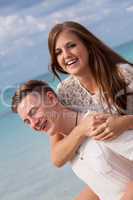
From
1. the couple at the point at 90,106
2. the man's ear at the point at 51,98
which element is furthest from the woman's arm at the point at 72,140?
the man's ear at the point at 51,98

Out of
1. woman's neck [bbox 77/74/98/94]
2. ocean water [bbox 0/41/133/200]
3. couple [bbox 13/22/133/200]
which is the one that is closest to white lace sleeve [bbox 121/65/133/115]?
couple [bbox 13/22/133/200]

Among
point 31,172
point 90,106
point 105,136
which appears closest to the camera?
point 105,136

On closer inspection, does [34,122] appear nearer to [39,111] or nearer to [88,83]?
[39,111]

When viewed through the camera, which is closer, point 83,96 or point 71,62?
point 71,62

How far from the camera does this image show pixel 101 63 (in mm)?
1974

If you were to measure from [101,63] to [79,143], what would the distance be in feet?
1.12

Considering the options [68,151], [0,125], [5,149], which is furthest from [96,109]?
[0,125]

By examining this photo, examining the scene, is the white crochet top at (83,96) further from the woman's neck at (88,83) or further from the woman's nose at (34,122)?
the woman's nose at (34,122)

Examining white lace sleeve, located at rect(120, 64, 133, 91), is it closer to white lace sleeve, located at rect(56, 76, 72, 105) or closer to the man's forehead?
white lace sleeve, located at rect(56, 76, 72, 105)

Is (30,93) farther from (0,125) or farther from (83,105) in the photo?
(0,125)

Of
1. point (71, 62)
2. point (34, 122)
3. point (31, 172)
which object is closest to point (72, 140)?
point (34, 122)

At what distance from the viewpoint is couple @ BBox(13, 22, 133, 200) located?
174 cm

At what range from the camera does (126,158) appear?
176 centimetres

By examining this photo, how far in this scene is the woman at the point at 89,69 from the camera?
192cm
